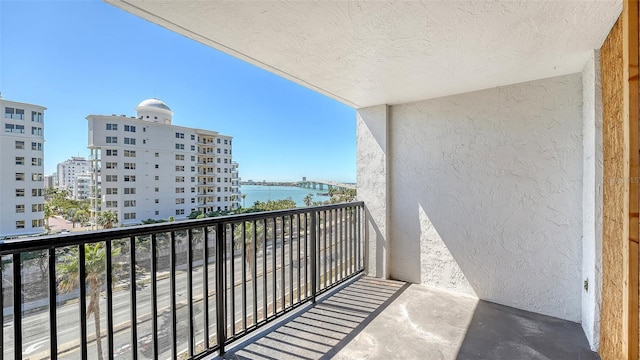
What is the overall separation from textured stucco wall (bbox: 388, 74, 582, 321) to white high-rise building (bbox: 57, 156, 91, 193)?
21.5 ft

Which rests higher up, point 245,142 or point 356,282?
point 245,142

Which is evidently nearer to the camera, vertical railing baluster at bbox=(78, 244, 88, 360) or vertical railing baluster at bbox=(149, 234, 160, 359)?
vertical railing baluster at bbox=(78, 244, 88, 360)

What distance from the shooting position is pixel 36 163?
3.53 metres

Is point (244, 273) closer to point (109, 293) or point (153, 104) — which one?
point (109, 293)

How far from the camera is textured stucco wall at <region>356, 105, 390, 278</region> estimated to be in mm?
3414

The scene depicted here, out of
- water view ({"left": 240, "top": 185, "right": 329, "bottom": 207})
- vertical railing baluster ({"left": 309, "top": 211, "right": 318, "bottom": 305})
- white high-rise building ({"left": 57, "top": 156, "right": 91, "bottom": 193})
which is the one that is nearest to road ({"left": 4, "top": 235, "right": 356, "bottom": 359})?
vertical railing baluster ({"left": 309, "top": 211, "right": 318, "bottom": 305})

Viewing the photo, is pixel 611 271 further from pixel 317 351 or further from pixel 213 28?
pixel 213 28

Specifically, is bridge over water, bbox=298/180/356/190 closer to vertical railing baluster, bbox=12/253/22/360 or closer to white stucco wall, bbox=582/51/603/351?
white stucco wall, bbox=582/51/603/351

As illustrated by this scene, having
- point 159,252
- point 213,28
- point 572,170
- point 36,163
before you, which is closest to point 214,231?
point 159,252

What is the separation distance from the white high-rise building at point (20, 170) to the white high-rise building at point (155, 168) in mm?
1721

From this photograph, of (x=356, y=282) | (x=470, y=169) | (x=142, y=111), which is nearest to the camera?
(x=470, y=169)

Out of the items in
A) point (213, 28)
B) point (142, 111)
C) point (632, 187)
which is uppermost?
point (142, 111)

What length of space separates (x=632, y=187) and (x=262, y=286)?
8.31 feet

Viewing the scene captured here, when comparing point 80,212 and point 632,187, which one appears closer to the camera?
point 632,187
